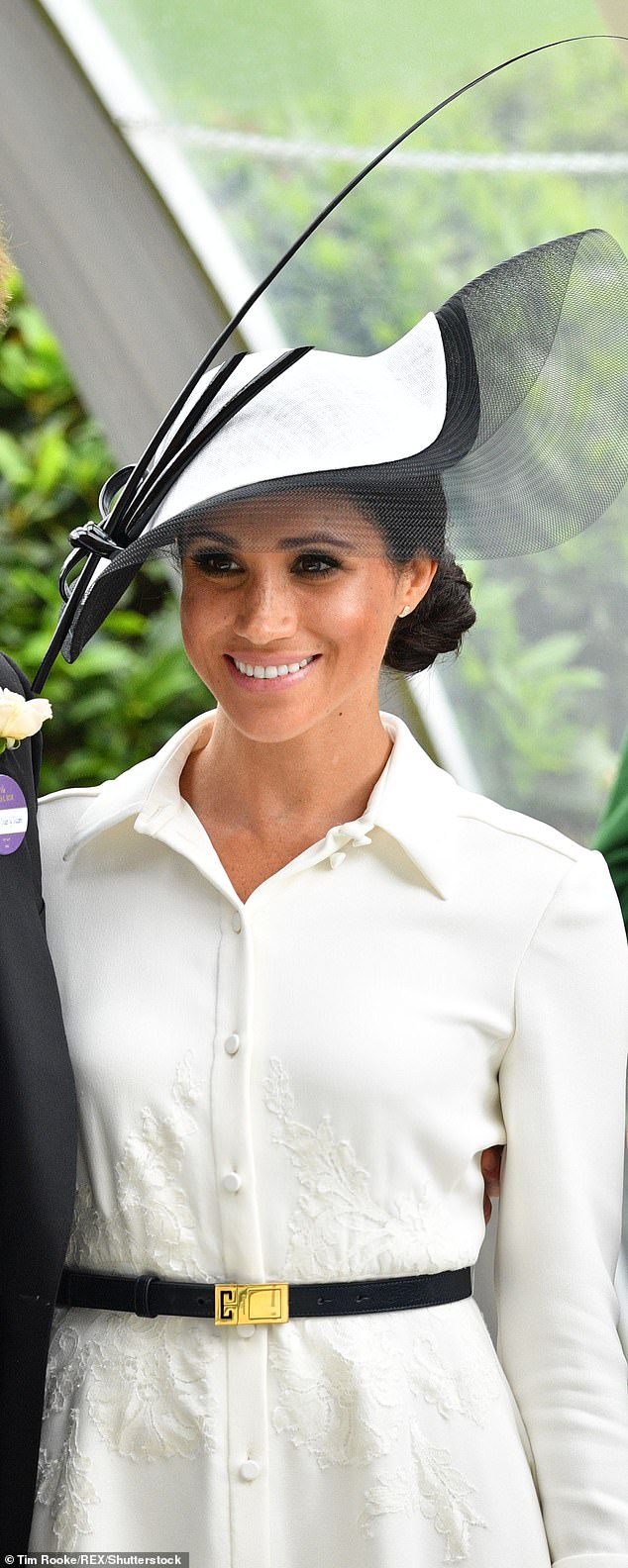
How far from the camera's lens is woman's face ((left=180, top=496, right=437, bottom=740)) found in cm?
147

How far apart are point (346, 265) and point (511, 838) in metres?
2.19

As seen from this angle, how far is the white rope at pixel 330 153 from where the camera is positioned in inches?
126

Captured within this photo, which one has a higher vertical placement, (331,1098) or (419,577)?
(419,577)

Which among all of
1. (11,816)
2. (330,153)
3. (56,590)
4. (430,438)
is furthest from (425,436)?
(56,590)

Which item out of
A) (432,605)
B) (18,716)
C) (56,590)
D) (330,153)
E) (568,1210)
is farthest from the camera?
(56,590)

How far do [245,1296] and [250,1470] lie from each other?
0.15 metres

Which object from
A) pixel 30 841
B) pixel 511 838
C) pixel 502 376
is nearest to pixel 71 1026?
pixel 30 841

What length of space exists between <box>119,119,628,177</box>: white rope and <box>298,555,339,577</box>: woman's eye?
1971 mm

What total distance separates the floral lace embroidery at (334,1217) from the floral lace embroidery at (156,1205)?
8cm

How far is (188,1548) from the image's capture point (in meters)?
1.49

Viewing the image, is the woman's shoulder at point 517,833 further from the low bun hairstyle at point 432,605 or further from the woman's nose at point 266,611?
the woman's nose at point 266,611

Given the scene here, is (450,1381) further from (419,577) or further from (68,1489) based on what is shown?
(419,577)

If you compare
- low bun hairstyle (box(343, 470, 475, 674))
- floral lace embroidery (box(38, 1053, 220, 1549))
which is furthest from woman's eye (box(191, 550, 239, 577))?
floral lace embroidery (box(38, 1053, 220, 1549))

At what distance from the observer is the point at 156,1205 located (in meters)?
1.52
